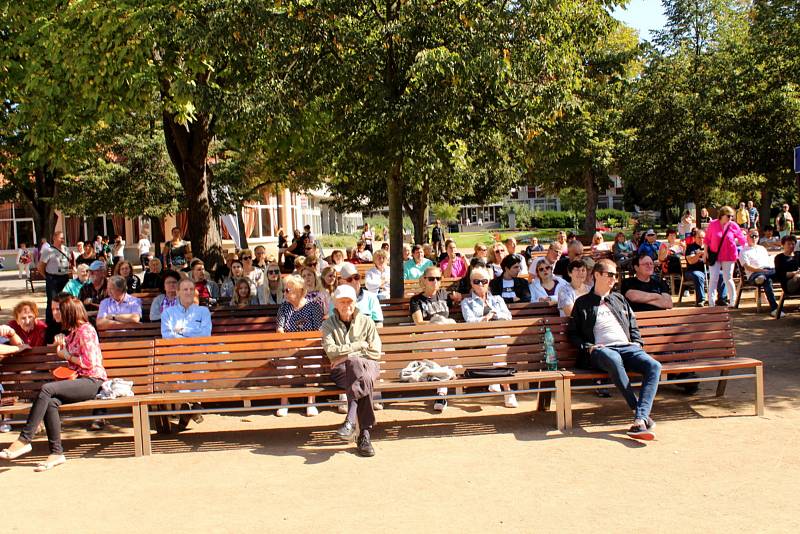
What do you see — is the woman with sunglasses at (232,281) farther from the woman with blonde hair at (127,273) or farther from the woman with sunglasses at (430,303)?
the woman with sunglasses at (430,303)

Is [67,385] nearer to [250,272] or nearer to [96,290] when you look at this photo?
[96,290]

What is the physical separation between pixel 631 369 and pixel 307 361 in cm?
283

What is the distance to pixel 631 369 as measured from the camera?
271 inches

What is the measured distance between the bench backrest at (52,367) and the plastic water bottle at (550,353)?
353 centimetres

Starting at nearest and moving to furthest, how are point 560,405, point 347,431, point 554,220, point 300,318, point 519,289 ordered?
point 347,431, point 560,405, point 300,318, point 519,289, point 554,220

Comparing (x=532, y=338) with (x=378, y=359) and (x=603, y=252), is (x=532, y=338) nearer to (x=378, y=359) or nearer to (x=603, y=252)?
(x=378, y=359)

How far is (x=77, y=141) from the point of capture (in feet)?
46.4

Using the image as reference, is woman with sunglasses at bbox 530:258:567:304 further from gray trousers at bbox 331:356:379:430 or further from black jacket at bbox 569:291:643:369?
gray trousers at bbox 331:356:379:430

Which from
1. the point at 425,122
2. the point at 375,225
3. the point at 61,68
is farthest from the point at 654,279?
the point at 375,225

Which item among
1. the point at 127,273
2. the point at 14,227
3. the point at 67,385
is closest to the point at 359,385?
the point at 67,385

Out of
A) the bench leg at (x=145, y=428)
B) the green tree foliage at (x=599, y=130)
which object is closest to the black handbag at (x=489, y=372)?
the bench leg at (x=145, y=428)

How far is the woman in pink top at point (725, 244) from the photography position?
13102mm

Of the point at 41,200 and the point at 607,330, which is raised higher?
the point at 41,200

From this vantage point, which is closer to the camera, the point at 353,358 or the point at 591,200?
the point at 353,358
